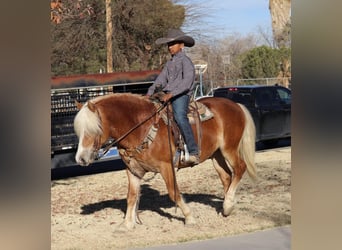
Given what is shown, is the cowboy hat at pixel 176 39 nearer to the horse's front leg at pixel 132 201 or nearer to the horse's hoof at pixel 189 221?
the horse's front leg at pixel 132 201

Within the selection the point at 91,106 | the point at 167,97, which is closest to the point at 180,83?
the point at 167,97

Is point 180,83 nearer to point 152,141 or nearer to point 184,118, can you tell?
point 184,118

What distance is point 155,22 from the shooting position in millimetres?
22875

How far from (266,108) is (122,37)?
9.12 metres

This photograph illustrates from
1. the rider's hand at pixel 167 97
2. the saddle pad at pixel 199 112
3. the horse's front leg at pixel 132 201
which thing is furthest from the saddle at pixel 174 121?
the horse's front leg at pixel 132 201

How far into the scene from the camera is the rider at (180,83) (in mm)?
6973

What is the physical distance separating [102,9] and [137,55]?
7.52 feet

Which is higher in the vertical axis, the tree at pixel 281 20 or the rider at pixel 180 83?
the tree at pixel 281 20

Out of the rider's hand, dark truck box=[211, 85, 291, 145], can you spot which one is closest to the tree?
dark truck box=[211, 85, 291, 145]

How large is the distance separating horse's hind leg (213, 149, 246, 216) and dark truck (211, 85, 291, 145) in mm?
6556

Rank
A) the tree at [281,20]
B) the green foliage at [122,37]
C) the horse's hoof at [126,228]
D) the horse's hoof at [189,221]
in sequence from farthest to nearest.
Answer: the tree at [281,20] → the green foliage at [122,37] → the horse's hoof at [189,221] → the horse's hoof at [126,228]

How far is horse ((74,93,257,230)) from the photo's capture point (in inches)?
259

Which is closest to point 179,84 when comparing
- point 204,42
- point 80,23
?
point 80,23
